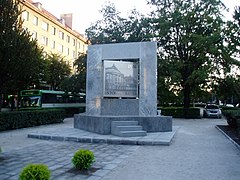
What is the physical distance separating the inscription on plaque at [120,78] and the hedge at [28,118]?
5.91 meters

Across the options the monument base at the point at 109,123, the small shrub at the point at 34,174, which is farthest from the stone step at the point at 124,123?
the small shrub at the point at 34,174

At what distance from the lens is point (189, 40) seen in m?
26.8

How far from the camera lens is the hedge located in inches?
586

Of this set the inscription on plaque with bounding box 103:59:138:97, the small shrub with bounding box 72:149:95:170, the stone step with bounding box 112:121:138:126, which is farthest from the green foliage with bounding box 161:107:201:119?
the small shrub with bounding box 72:149:95:170

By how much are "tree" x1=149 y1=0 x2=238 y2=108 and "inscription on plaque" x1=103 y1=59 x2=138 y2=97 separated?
478 inches

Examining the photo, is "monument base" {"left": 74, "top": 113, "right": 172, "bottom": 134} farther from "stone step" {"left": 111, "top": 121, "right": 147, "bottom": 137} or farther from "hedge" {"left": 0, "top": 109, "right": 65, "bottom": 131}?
"hedge" {"left": 0, "top": 109, "right": 65, "bottom": 131}

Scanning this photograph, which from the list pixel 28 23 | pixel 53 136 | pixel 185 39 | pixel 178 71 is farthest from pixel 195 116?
pixel 28 23

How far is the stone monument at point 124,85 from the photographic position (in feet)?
45.8

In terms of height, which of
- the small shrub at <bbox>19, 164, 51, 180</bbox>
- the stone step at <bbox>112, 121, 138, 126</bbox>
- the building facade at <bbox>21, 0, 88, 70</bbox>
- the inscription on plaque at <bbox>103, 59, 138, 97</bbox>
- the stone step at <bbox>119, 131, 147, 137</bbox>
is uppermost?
the building facade at <bbox>21, 0, 88, 70</bbox>

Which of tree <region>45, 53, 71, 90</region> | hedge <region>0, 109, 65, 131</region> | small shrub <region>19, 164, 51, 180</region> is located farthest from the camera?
tree <region>45, 53, 71, 90</region>

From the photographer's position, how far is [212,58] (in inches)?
1062

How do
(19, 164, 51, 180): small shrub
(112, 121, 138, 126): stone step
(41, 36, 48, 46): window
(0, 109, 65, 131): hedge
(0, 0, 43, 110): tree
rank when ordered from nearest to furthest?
(19, 164, 51, 180): small shrub
(112, 121, 138, 126): stone step
(0, 109, 65, 131): hedge
(0, 0, 43, 110): tree
(41, 36, 48, 46): window

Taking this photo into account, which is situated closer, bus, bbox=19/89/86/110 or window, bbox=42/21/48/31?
bus, bbox=19/89/86/110

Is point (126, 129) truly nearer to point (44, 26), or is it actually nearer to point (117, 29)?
point (117, 29)
